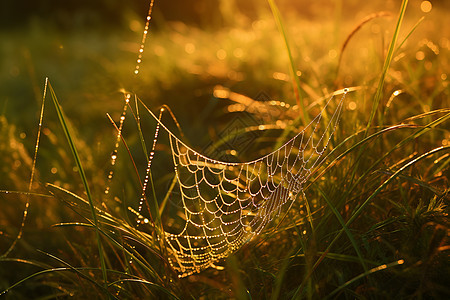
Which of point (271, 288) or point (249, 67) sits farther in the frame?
point (249, 67)

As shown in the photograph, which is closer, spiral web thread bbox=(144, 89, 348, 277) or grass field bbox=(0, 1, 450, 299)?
grass field bbox=(0, 1, 450, 299)

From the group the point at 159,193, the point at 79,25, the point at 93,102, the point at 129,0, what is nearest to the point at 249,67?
the point at 93,102

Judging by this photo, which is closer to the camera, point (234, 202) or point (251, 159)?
point (234, 202)

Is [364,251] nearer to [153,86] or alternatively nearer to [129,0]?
[153,86]

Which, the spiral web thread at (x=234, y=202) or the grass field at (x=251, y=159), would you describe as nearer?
the grass field at (x=251, y=159)
